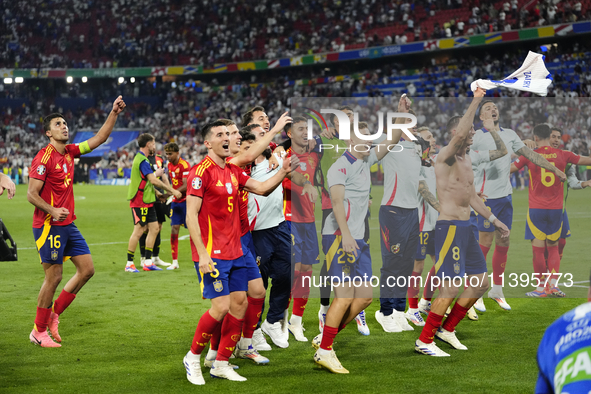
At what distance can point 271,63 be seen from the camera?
4625cm

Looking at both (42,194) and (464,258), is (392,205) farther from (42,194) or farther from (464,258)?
(42,194)

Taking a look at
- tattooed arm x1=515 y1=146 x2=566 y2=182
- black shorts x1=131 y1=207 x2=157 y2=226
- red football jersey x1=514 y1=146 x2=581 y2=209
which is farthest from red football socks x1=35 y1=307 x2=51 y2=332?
red football jersey x1=514 y1=146 x2=581 y2=209

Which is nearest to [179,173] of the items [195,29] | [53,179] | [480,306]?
[53,179]

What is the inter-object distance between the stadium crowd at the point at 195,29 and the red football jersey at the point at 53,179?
3487 cm

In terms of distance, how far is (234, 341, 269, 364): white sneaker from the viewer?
5805 millimetres

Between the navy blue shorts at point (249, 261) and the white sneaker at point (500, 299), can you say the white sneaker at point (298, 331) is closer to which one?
the navy blue shorts at point (249, 261)

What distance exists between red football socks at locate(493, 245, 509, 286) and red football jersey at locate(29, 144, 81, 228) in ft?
16.5

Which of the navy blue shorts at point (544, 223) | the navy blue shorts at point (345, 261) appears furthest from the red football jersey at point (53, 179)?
the navy blue shorts at point (544, 223)

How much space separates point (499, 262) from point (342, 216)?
2907mm

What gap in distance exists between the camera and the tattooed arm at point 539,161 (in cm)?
714

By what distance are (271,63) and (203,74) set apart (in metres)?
8.32

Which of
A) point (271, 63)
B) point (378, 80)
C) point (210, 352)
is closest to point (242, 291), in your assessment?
point (210, 352)

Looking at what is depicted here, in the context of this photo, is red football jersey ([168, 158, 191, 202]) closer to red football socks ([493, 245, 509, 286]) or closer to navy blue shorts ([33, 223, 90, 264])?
navy blue shorts ([33, 223, 90, 264])

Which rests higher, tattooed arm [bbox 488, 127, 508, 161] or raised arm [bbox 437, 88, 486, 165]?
raised arm [bbox 437, 88, 486, 165]
